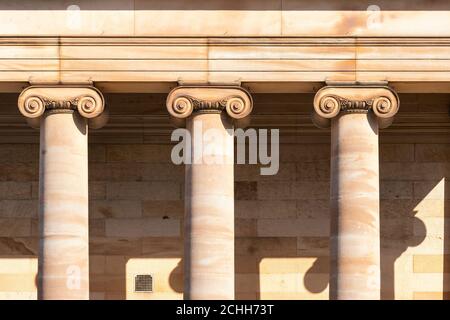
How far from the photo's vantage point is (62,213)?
69.2 meters

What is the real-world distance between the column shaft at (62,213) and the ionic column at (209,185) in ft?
13.8

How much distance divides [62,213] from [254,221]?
1275 cm

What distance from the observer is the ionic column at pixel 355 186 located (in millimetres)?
69062

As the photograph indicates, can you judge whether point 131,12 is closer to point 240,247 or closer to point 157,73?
point 157,73

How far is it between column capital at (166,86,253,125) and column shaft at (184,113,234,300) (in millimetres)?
419

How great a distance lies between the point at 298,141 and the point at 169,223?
7093mm

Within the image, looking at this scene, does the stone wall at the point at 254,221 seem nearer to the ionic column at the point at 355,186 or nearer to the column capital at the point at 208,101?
the ionic column at the point at 355,186

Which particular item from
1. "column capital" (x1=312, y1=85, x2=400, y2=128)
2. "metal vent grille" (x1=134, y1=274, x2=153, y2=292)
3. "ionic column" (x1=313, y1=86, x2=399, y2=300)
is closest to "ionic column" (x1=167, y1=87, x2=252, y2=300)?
"column capital" (x1=312, y1=85, x2=400, y2=128)

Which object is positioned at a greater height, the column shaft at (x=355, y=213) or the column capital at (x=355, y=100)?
the column capital at (x=355, y=100)

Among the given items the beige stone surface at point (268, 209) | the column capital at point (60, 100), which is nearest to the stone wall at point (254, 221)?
the beige stone surface at point (268, 209)

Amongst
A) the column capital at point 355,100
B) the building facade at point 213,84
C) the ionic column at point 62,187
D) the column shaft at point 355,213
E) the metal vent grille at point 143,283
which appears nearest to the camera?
the column shaft at point 355,213

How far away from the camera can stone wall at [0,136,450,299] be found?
258ft

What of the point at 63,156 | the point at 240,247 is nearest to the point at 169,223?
the point at 240,247

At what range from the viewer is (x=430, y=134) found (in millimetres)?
79250
